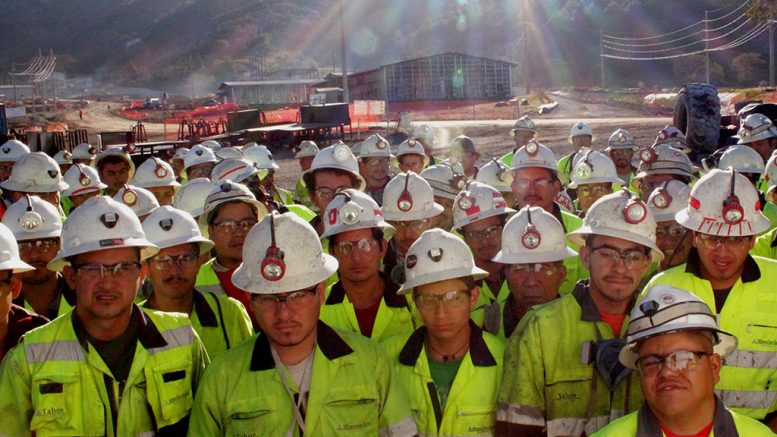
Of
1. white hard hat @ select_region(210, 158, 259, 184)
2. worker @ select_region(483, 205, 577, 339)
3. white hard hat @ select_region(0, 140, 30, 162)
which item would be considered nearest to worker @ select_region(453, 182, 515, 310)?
worker @ select_region(483, 205, 577, 339)

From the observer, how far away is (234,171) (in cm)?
751

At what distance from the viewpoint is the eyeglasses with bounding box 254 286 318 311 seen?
339cm

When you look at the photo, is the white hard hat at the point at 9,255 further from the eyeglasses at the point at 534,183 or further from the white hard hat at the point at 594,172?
the white hard hat at the point at 594,172

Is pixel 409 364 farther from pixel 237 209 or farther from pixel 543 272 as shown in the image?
pixel 237 209

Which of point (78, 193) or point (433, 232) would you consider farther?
point (78, 193)

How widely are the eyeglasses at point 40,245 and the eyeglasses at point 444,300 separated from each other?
269 cm

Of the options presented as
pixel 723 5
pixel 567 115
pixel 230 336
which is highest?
pixel 723 5

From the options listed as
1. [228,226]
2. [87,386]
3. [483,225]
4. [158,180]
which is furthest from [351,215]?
[158,180]

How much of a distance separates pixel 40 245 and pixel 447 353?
2.89 meters

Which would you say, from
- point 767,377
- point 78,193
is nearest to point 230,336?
point 767,377

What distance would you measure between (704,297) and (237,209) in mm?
3027

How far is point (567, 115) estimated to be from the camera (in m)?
41.1

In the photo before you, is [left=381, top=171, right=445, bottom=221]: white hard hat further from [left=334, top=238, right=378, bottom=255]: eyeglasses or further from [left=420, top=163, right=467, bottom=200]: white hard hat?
[left=334, top=238, right=378, bottom=255]: eyeglasses

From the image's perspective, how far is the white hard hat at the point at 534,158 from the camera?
6.82 m
